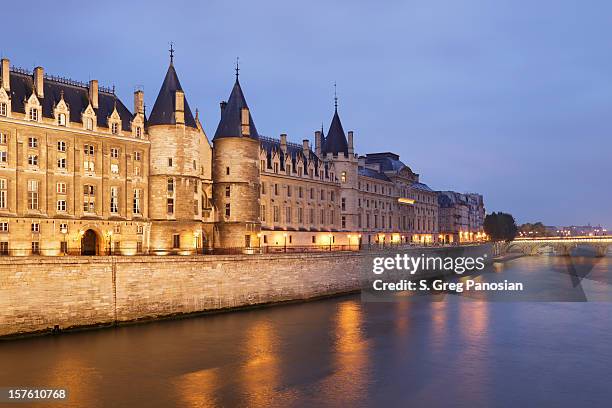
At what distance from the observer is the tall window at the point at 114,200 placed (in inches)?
1898

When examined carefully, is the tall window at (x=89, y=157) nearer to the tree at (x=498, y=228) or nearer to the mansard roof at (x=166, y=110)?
the mansard roof at (x=166, y=110)

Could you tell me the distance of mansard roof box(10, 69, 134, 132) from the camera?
4444cm

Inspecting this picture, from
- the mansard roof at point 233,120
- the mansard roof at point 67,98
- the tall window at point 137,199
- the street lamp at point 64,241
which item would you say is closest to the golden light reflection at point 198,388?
the street lamp at point 64,241

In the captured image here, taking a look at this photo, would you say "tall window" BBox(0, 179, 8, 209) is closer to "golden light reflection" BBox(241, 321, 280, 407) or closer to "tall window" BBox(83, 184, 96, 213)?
"tall window" BBox(83, 184, 96, 213)

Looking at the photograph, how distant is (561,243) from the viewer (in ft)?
463

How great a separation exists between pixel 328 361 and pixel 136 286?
14646 mm

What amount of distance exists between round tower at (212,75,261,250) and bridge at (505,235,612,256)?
97113mm

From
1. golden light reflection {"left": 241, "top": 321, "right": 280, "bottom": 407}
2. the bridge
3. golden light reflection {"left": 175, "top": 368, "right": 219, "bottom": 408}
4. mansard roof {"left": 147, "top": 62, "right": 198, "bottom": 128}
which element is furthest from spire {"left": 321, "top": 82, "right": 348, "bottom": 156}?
the bridge

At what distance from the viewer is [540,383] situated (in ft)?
93.8

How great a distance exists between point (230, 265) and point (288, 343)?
12.1m

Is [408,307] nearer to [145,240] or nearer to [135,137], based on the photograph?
[145,240]

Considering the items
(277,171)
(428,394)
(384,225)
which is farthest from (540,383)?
(384,225)

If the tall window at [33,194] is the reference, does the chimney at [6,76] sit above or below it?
above

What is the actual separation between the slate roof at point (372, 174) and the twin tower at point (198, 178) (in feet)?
116
